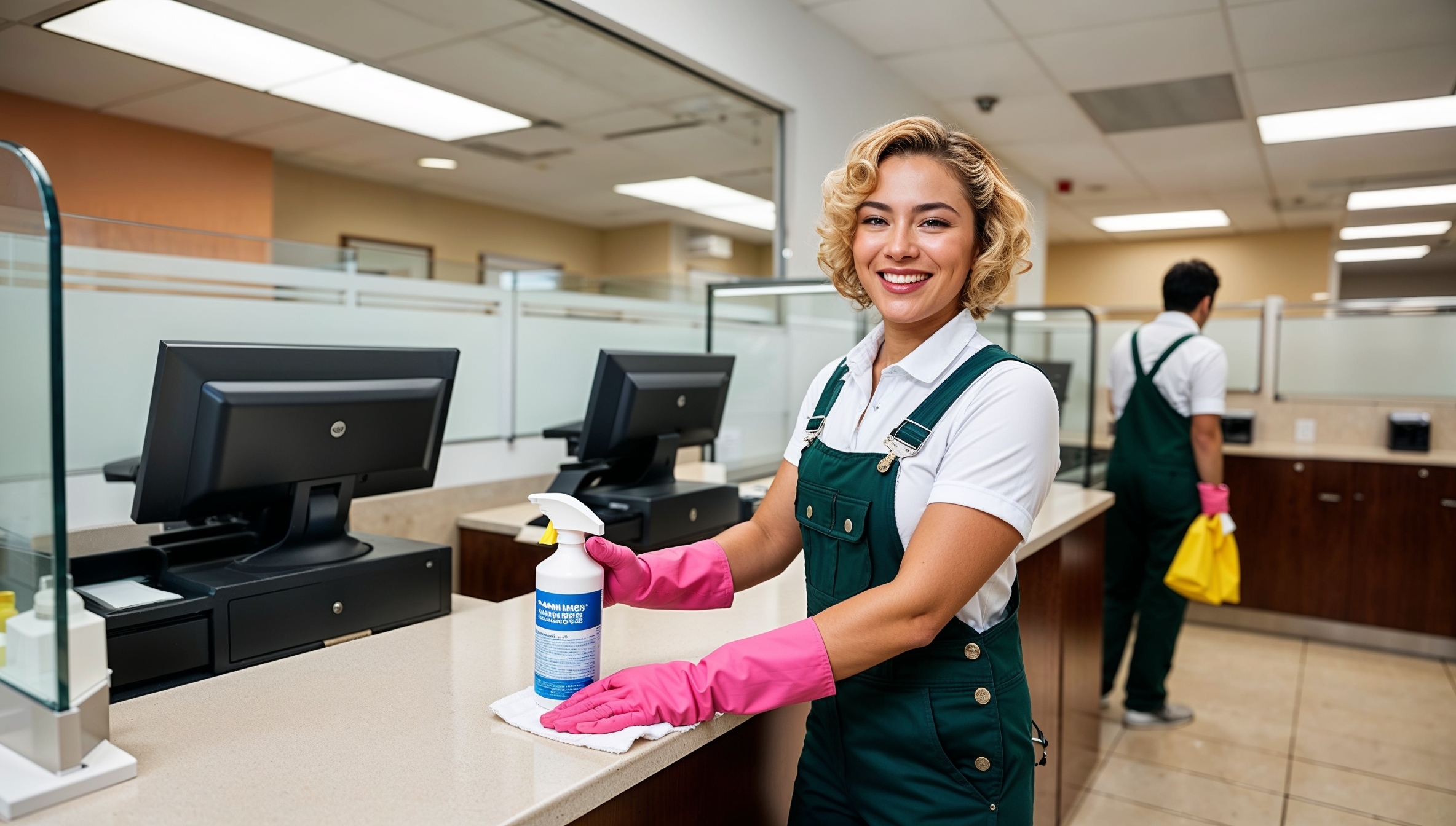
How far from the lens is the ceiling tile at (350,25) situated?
3201mm

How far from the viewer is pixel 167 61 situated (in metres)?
3.61

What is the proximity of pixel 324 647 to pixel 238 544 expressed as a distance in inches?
10.1

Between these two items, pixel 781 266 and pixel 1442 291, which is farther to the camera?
pixel 1442 291

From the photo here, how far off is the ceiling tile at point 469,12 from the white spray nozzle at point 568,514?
253cm

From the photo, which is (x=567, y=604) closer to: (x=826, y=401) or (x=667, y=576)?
(x=667, y=576)

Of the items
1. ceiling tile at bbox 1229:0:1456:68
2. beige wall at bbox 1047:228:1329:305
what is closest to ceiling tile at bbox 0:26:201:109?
ceiling tile at bbox 1229:0:1456:68

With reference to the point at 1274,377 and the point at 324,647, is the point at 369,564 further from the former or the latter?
the point at 1274,377

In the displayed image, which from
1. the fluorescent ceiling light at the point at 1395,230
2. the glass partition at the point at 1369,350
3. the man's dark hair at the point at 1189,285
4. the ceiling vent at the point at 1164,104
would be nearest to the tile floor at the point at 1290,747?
the glass partition at the point at 1369,350

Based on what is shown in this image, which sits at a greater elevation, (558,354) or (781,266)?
(781,266)

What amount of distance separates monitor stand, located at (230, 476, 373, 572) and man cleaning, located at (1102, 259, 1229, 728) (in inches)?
103

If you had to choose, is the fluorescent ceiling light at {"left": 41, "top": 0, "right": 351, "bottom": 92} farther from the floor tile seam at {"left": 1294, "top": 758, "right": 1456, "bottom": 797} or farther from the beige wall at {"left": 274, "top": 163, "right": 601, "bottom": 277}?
the floor tile seam at {"left": 1294, "top": 758, "right": 1456, "bottom": 797}

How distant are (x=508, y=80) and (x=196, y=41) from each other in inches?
51.9

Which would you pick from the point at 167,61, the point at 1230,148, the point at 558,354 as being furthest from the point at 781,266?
the point at 1230,148

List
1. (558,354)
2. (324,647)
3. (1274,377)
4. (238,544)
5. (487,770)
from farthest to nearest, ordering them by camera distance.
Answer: (1274,377)
(558,354)
(238,544)
(324,647)
(487,770)
